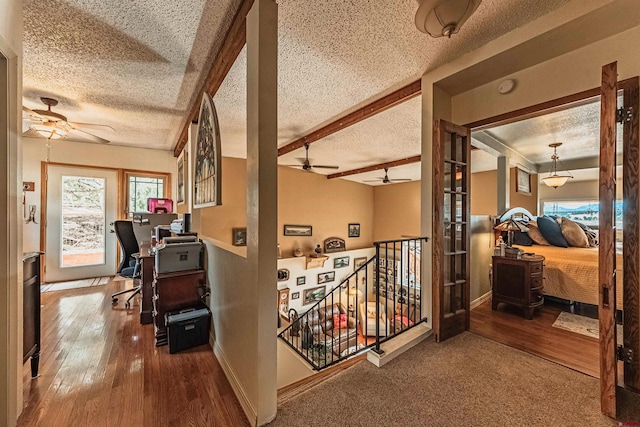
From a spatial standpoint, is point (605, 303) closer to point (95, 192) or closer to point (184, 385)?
point (184, 385)

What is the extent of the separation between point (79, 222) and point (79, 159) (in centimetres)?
118

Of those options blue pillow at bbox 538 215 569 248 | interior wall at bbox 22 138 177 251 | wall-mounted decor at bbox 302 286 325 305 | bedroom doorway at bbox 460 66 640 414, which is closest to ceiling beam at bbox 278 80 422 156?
bedroom doorway at bbox 460 66 640 414

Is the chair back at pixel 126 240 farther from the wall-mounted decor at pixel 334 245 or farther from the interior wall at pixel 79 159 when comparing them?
the wall-mounted decor at pixel 334 245

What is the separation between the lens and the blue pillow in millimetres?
3531

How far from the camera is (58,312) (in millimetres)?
3020

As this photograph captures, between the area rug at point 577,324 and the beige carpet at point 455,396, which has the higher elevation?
the area rug at point 577,324

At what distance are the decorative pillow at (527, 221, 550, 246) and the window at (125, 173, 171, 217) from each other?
6.85 metres

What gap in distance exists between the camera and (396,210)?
870 cm

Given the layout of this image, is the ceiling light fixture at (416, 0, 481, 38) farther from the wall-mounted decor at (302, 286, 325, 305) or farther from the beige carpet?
the wall-mounted decor at (302, 286, 325, 305)

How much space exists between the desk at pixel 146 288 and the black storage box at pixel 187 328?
75 cm

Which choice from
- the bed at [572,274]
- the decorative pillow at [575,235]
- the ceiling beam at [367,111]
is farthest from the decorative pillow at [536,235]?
the ceiling beam at [367,111]

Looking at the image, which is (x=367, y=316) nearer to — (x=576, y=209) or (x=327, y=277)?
(x=327, y=277)

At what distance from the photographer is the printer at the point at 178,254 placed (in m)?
2.38

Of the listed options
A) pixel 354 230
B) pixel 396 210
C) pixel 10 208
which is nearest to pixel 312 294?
pixel 354 230
